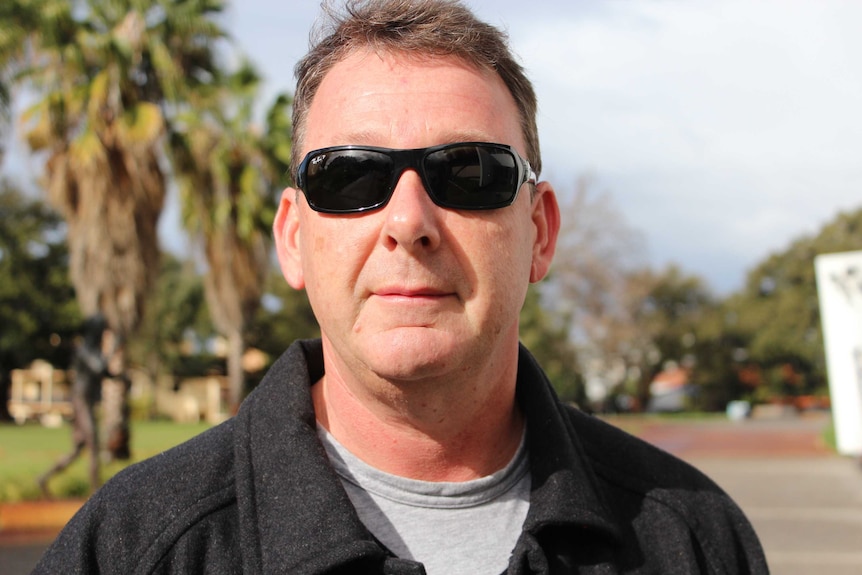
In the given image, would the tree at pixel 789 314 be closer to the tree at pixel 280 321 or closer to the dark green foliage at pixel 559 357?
the dark green foliage at pixel 559 357

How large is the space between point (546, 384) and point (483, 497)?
→ 354 millimetres

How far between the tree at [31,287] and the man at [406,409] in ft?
147

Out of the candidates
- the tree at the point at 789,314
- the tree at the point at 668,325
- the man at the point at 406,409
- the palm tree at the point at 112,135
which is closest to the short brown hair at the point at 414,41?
the man at the point at 406,409

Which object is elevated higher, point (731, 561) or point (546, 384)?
point (546, 384)

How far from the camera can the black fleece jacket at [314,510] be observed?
57.3 inches

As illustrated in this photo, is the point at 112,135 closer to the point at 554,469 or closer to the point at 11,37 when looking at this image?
the point at 11,37

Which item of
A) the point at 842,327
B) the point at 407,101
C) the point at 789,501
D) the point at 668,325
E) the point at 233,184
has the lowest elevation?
the point at 668,325

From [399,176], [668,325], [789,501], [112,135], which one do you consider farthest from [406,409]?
[668,325]

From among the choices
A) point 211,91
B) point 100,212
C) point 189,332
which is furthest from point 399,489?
point 189,332

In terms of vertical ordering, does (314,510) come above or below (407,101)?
below

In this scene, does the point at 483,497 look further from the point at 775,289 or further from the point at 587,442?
the point at 775,289

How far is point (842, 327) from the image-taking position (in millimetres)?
13844

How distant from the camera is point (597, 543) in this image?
1.66m

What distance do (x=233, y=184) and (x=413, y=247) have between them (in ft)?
49.9
